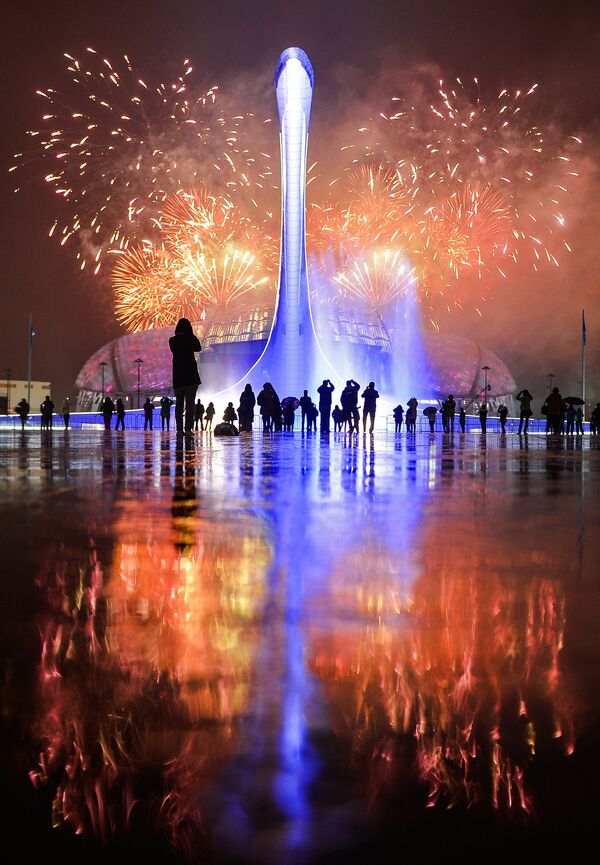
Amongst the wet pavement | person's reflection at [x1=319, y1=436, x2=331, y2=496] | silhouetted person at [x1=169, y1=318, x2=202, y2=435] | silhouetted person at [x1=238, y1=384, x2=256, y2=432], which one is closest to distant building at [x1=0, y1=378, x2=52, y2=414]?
silhouetted person at [x1=238, y1=384, x2=256, y2=432]

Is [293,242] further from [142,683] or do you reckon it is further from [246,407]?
[142,683]

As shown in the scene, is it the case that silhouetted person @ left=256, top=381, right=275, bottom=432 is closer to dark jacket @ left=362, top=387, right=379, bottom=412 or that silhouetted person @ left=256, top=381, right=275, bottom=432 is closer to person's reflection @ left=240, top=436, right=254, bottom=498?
dark jacket @ left=362, top=387, right=379, bottom=412

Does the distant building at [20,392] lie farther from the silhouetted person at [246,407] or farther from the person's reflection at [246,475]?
the person's reflection at [246,475]

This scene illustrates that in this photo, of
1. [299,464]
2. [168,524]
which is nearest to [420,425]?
[299,464]

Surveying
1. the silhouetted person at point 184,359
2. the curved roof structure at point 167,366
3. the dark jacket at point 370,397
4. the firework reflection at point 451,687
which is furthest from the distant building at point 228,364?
the firework reflection at point 451,687

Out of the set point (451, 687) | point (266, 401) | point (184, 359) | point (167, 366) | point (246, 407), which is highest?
point (167, 366)

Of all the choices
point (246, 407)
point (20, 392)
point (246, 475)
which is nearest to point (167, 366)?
point (20, 392)
